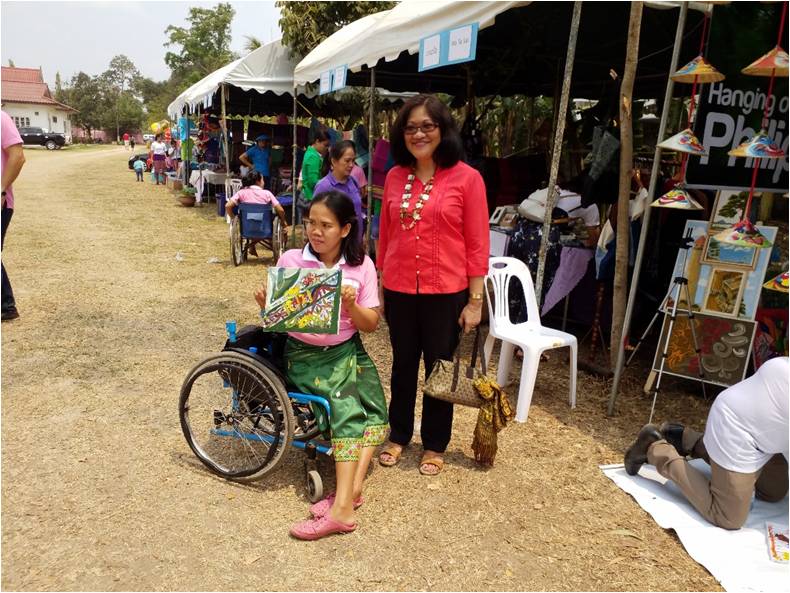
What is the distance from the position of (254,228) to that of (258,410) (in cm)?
485

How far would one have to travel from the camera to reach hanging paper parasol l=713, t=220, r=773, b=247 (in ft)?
9.77

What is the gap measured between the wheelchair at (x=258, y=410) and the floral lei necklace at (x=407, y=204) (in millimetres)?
814

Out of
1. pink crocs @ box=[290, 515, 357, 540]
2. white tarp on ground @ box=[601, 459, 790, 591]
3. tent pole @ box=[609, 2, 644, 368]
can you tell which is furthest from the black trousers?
tent pole @ box=[609, 2, 644, 368]

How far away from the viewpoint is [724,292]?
344cm

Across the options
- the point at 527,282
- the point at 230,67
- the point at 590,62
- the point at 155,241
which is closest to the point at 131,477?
the point at 527,282

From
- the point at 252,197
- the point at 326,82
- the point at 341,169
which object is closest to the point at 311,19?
the point at 326,82

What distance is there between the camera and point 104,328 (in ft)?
16.0

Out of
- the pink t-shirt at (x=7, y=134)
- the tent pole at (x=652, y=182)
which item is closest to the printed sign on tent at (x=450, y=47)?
the tent pole at (x=652, y=182)

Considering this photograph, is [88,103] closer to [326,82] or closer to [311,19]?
[311,19]

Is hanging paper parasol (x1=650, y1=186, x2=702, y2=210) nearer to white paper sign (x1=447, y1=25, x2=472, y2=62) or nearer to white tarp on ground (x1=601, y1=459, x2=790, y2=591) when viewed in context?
white tarp on ground (x1=601, y1=459, x2=790, y2=591)

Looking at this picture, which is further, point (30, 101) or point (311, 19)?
point (30, 101)

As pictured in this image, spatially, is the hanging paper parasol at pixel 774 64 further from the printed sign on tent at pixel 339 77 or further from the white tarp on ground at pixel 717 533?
the printed sign on tent at pixel 339 77

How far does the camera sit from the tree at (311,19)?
1012cm

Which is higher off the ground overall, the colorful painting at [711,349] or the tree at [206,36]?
the tree at [206,36]
